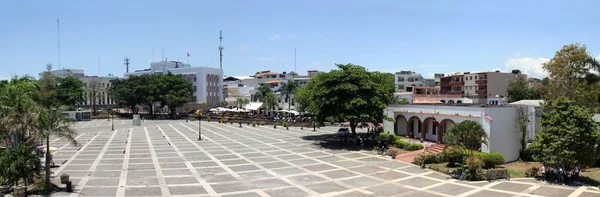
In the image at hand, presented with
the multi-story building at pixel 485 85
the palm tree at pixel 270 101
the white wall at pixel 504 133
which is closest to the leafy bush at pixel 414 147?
the white wall at pixel 504 133

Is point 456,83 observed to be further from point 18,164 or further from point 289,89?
point 18,164

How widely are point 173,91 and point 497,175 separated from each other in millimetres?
63430

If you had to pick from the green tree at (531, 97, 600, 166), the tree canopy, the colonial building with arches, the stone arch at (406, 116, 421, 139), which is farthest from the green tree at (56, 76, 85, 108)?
the green tree at (531, 97, 600, 166)

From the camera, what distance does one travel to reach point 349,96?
36.7 meters

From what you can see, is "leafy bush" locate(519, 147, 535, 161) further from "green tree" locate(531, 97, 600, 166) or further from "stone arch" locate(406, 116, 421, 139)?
"stone arch" locate(406, 116, 421, 139)

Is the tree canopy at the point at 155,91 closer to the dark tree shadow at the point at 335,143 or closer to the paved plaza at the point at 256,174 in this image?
the paved plaza at the point at 256,174

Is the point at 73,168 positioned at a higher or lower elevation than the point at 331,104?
lower

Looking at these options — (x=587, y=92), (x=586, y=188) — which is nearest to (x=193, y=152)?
(x=586, y=188)

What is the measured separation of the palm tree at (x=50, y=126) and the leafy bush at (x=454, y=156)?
2384 cm

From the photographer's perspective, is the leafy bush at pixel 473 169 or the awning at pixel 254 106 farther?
the awning at pixel 254 106

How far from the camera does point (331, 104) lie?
37.2 metres

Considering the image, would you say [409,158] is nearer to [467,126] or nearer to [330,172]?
[467,126]

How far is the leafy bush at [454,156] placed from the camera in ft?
85.9

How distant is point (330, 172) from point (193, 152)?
45.2ft
